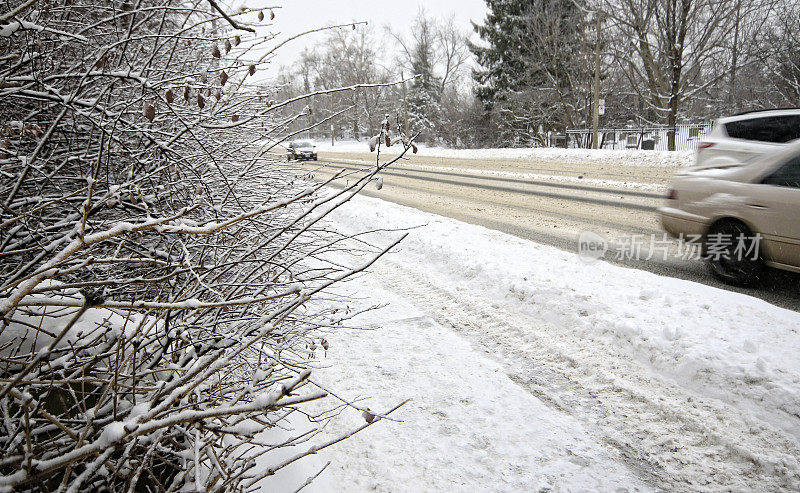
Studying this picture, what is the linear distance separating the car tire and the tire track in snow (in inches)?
107

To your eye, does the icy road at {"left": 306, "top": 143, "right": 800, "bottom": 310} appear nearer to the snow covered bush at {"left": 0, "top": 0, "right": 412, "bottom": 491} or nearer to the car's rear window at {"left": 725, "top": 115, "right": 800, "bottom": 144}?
the snow covered bush at {"left": 0, "top": 0, "right": 412, "bottom": 491}

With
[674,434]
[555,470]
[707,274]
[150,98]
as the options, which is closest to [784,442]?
[674,434]

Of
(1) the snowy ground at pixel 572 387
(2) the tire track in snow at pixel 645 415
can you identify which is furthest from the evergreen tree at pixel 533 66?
(2) the tire track in snow at pixel 645 415

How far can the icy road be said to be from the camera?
652 cm

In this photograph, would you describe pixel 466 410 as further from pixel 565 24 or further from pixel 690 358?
pixel 565 24

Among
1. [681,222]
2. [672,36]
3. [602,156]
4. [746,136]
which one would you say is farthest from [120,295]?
[672,36]

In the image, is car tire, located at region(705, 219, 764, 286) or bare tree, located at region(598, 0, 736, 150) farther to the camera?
bare tree, located at region(598, 0, 736, 150)

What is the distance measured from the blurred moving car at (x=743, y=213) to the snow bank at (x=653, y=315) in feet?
2.80

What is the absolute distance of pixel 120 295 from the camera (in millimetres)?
2924

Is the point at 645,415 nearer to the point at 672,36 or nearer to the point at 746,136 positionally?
the point at 746,136

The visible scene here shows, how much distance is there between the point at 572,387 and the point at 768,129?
546cm

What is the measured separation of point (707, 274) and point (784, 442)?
353 cm

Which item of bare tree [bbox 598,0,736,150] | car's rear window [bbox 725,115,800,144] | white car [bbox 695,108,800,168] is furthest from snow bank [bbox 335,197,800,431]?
bare tree [bbox 598,0,736,150]

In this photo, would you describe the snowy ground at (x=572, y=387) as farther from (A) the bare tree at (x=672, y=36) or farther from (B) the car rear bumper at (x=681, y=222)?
(A) the bare tree at (x=672, y=36)
